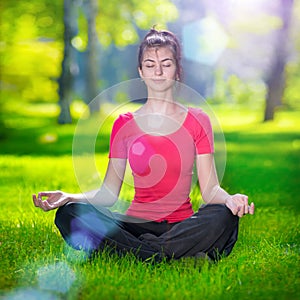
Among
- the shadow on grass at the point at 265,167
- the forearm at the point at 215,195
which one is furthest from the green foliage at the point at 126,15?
the forearm at the point at 215,195

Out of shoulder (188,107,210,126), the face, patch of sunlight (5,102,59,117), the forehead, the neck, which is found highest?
the forehead

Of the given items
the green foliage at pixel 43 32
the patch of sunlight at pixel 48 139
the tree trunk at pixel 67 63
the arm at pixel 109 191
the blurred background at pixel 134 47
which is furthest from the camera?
the green foliage at pixel 43 32

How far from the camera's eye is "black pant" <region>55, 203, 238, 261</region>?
290cm

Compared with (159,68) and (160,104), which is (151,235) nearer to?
(160,104)

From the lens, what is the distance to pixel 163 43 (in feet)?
10.2

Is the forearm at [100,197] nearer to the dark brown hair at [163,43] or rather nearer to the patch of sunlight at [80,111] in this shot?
the dark brown hair at [163,43]

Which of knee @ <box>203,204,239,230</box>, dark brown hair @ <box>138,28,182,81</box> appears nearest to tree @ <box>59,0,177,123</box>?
dark brown hair @ <box>138,28,182,81</box>

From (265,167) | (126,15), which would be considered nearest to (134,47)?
(126,15)

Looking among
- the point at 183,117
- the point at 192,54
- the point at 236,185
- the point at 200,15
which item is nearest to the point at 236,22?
the point at 200,15

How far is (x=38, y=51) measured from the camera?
45.4ft

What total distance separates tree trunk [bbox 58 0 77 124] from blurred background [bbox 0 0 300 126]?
2 cm

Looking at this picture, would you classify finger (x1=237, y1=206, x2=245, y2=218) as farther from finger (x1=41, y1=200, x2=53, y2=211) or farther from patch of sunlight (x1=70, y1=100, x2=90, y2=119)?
patch of sunlight (x1=70, y1=100, x2=90, y2=119)

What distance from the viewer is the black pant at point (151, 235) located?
2900 millimetres

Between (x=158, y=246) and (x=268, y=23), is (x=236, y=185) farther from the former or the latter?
(x=268, y=23)
